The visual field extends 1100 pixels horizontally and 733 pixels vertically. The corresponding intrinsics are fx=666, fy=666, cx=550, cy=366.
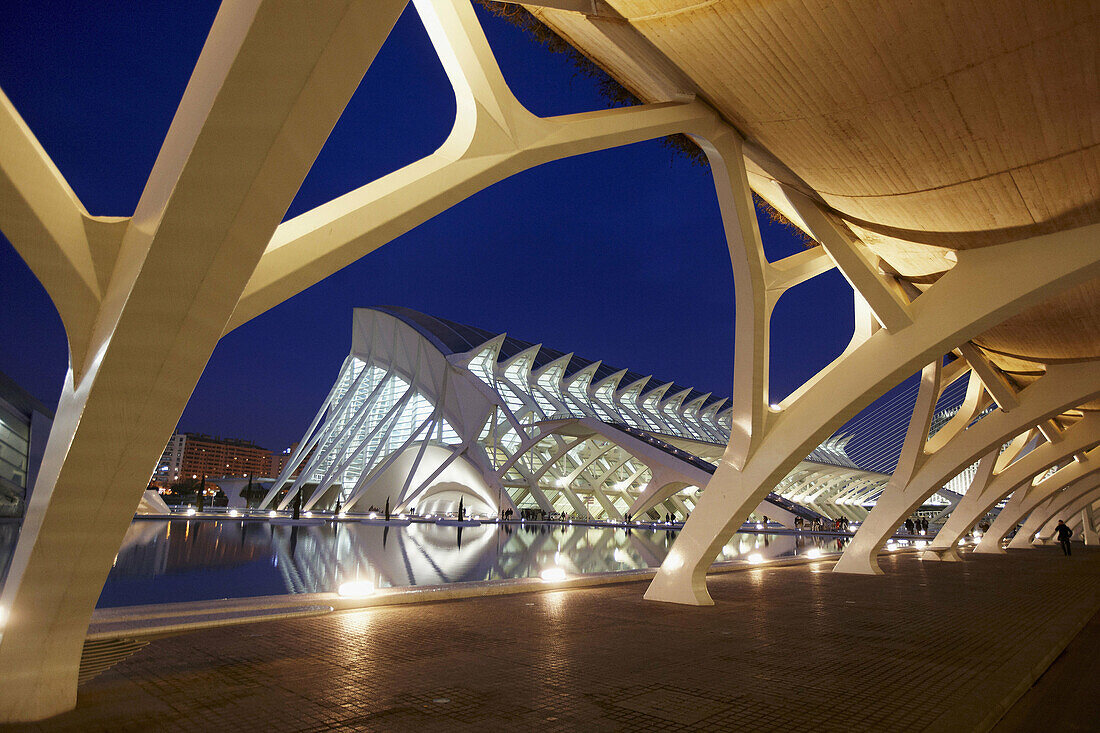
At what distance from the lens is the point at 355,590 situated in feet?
23.6

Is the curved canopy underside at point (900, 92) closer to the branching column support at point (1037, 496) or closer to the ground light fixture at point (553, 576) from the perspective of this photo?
the ground light fixture at point (553, 576)

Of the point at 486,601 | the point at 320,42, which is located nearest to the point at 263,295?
the point at 320,42

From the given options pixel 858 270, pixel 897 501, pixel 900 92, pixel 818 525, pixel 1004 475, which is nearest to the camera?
pixel 900 92

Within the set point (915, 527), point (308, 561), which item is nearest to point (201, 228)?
point (308, 561)

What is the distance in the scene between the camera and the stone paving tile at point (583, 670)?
345cm

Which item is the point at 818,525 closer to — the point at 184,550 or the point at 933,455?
the point at 933,455

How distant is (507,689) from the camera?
3973 mm

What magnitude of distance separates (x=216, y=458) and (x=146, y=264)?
17773cm

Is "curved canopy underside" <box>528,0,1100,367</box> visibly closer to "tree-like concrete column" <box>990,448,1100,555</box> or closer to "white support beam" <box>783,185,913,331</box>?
"white support beam" <box>783,185,913,331</box>

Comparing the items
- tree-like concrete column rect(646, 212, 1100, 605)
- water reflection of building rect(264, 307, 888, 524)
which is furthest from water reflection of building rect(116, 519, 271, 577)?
water reflection of building rect(264, 307, 888, 524)

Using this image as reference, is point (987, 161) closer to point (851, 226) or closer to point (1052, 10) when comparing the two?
point (1052, 10)

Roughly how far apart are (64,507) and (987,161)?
676cm

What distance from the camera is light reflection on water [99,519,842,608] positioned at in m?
8.63

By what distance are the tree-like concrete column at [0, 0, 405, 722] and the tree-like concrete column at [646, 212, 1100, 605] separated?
5.48m
